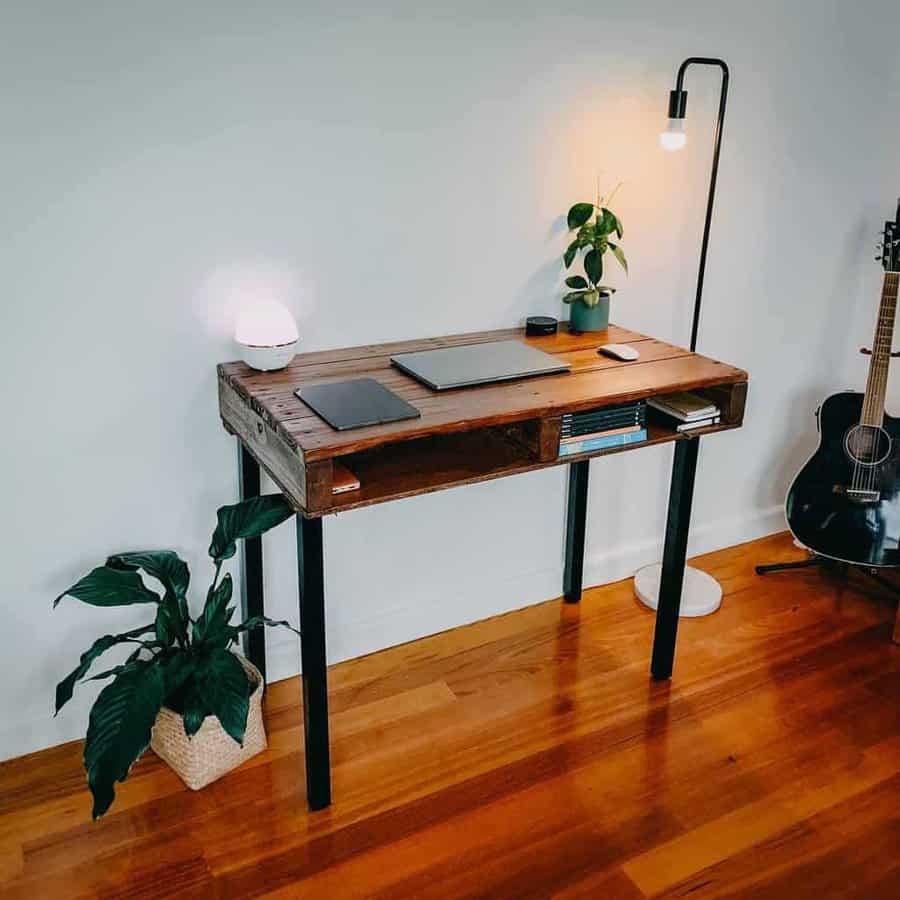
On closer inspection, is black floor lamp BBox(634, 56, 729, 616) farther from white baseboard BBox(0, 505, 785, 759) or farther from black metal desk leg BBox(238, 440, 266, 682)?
black metal desk leg BBox(238, 440, 266, 682)

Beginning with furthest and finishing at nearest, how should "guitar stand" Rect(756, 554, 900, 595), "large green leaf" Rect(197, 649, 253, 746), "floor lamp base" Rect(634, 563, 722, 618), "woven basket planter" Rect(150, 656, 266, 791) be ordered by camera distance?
"guitar stand" Rect(756, 554, 900, 595) < "floor lamp base" Rect(634, 563, 722, 618) < "woven basket planter" Rect(150, 656, 266, 791) < "large green leaf" Rect(197, 649, 253, 746)

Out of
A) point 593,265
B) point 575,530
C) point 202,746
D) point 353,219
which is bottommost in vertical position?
point 202,746

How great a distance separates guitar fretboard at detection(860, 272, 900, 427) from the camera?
2.67 meters

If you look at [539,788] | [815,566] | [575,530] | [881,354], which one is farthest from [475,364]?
[815,566]

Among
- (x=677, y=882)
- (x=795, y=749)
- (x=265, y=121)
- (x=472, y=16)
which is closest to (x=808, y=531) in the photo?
(x=795, y=749)

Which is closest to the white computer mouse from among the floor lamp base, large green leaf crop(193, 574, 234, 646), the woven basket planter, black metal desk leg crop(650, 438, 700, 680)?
black metal desk leg crop(650, 438, 700, 680)

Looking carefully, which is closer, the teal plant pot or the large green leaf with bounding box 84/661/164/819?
the large green leaf with bounding box 84/661/164/819

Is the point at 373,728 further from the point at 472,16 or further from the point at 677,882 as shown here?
the point at 472,16

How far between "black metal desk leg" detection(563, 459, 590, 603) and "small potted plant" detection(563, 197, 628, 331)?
0.43m

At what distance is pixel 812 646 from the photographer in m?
2.65

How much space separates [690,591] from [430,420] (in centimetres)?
137

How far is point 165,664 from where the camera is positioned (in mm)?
1983

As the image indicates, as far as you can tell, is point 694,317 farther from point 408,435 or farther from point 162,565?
point 162,565

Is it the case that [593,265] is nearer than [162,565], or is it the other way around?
[162,565]
